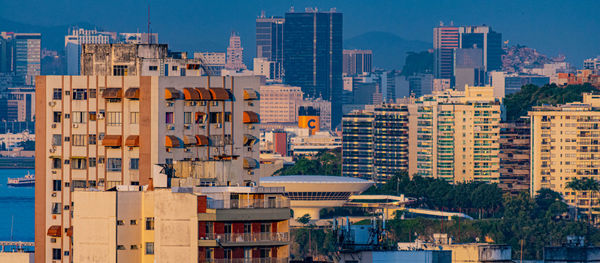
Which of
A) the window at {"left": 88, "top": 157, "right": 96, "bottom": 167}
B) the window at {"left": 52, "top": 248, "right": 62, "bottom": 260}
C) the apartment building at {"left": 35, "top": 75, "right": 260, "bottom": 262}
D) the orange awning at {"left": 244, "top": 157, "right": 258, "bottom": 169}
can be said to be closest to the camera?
the window at {"left": 52, "top": 248, "right": 62, "bottom": 260}

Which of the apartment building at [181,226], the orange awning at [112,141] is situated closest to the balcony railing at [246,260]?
the apartment building at [181,226]

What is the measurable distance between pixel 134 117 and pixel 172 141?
4.50 ft

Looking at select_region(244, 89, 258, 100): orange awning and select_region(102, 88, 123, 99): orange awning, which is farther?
select_region(244, 89, 258, 100): orange awning

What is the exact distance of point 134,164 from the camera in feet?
219

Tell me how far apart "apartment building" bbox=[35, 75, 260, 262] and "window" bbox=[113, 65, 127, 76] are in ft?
9.96

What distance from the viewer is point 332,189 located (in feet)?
542

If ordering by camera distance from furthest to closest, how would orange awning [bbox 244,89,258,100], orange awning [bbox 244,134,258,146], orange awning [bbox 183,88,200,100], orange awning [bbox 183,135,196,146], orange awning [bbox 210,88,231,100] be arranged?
1. orange awning [bbox 244,134,258,146]
2. orange awning [bbox 244,89,258,100]
3. orange awning [bbox 210,88,231,100]
4. orange awning [bbox 183,135,196,146]
5. orange awning [bbox 183,88,200,100]

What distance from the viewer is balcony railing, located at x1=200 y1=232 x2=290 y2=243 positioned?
168ft

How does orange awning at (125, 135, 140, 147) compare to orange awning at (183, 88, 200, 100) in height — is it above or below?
below

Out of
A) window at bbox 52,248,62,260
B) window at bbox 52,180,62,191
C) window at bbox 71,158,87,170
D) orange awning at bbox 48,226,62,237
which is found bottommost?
window at bbox 52,248,62,260

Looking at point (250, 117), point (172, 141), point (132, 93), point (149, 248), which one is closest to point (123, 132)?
point (132, 93)

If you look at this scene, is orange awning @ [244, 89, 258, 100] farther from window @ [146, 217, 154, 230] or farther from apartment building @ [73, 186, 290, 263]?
window @ [146, 217, 154, 230]

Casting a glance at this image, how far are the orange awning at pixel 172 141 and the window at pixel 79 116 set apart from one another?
3100 millimetres

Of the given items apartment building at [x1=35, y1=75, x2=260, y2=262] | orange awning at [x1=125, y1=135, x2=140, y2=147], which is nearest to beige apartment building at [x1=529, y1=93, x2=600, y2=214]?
apartment building at [x1=35, y1=75, x2=260, y2=262]
